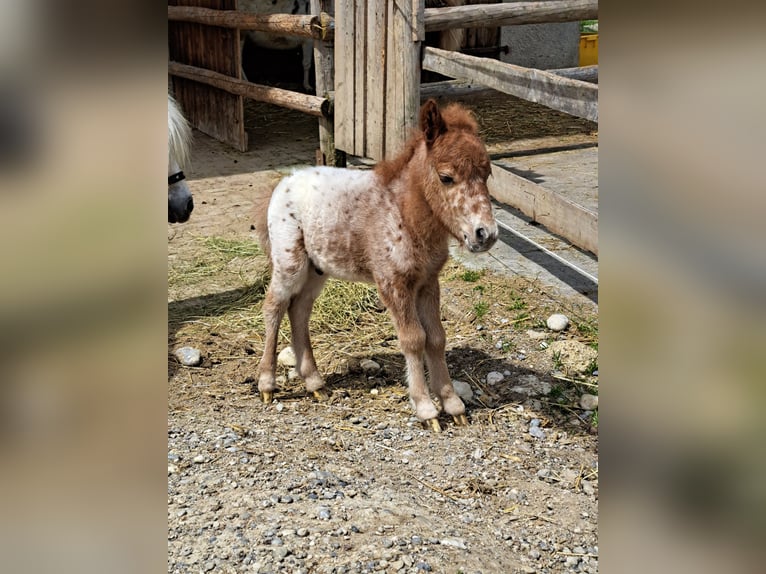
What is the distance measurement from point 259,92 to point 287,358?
5.28 m

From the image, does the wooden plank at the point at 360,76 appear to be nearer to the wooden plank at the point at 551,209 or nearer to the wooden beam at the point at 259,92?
the wooden beam at the point at 259,92

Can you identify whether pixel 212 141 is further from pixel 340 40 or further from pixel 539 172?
pixel 539 172

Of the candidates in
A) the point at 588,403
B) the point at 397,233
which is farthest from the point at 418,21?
the point at 588,403

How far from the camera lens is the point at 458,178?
12.8 ft

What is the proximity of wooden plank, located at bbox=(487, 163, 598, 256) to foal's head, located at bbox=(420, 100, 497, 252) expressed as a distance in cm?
121

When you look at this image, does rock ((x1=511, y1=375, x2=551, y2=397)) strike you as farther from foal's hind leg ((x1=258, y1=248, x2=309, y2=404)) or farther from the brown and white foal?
foal's hind leg ((x1=258, y1=248, x2=309, y2=404))

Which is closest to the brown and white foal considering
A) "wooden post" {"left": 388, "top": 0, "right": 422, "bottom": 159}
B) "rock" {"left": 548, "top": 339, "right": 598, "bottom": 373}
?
"rock" {"left": 548, "top": 339, "right": 598, "bottom": 373}

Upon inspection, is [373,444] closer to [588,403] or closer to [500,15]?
[588,403]

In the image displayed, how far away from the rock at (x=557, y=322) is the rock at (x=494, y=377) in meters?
0.68

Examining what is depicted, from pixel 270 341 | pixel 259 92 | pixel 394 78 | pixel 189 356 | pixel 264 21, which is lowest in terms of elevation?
pixel 189 356

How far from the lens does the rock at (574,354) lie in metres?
4.96

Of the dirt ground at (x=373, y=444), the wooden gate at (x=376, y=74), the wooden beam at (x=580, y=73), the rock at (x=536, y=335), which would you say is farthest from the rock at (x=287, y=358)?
the wooden beam at (x=580, y=73)

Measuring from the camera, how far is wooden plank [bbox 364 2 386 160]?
282 inches
